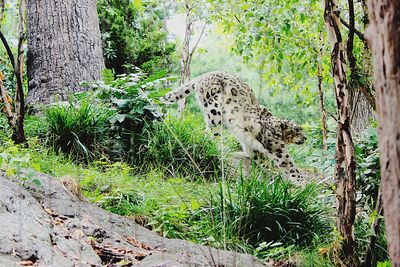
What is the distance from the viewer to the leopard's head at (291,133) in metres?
6.95

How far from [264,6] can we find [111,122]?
2.66 metres

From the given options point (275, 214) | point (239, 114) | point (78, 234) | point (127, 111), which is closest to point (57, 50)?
point (127, 111)

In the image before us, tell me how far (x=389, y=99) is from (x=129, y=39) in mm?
7347

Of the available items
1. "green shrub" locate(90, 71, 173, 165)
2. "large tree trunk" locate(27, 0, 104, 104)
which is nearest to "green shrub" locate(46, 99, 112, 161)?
"green shrub" locate(90, 71, 173, 165)

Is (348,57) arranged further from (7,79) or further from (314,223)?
(7,79)

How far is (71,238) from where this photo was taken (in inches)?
99.7

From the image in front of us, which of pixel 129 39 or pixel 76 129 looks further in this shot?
pixel 129 39

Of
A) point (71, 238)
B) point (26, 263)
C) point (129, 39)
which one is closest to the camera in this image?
point (26, 263)

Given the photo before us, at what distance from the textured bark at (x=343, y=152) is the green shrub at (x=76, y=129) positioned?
2766 mm

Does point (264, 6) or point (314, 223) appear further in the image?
point (264, 6)

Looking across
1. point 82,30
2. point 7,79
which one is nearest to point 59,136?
point 82,30

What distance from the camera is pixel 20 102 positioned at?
4379mm

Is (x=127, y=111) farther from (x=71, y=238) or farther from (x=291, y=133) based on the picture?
(x=71, y=238)

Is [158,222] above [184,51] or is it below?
below
